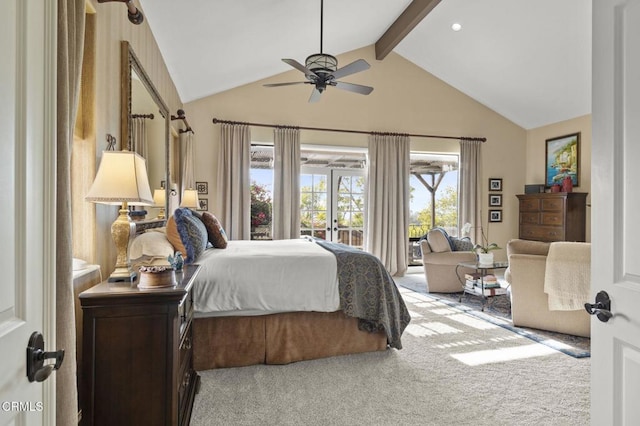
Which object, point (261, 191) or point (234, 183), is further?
point (261, 191)

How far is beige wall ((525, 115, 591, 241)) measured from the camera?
624 centimetres

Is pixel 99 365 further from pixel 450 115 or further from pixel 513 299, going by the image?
pixel 450 115

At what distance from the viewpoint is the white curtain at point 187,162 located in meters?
5.25

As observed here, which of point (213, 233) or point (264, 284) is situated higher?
point (213, 233)

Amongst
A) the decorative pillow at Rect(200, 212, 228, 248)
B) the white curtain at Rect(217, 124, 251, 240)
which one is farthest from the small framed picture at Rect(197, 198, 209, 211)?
the decorative pillow at Rect(200, 212, 228, 248)

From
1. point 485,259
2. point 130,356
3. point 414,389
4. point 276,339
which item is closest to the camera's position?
point 130,356

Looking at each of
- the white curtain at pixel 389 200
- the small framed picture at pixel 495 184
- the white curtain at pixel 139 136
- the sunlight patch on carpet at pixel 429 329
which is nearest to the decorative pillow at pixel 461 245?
the white curtain at pixel 389 200

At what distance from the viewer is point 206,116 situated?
5871mm

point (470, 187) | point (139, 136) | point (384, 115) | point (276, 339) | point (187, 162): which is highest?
point (384, 115)

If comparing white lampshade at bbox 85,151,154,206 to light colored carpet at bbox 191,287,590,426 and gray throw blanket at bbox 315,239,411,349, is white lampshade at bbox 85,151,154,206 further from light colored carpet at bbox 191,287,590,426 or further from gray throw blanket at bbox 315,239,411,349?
gray throw blanket at bbox 315,239,411,349

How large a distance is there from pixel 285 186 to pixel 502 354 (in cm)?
398

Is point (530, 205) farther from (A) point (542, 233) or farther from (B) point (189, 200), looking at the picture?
(B) point (189, 200)

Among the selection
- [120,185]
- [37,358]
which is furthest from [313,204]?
[37,358]

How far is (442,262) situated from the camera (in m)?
5.16
